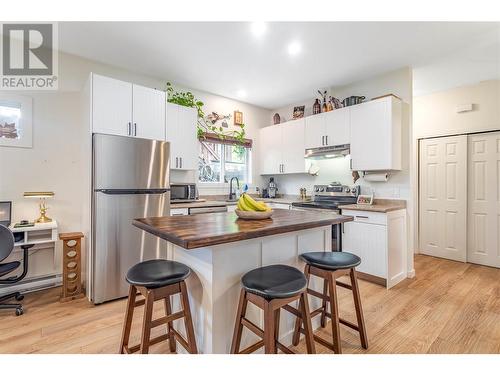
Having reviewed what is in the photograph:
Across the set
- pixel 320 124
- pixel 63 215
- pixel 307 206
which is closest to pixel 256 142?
pixel 320 124

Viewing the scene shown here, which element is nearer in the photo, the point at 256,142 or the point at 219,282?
the point at 219,282

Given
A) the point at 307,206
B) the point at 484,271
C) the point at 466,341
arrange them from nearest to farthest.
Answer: the point at 466,341, the point at 484,271, the point at 307,206

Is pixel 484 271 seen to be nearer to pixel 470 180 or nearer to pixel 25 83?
pixel 470 180

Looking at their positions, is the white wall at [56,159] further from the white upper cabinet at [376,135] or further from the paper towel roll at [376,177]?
the paper towel roll at [376,177]

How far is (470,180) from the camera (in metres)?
3.79

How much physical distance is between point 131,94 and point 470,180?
4812 mm

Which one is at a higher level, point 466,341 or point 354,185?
point 354,185

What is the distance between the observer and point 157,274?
4.85 feet

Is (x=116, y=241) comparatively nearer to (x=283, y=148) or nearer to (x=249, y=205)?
(x=249, y=205)

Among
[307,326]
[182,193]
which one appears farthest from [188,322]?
[182,193]

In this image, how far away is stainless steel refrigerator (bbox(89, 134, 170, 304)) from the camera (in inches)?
101

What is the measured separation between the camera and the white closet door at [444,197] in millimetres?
3854

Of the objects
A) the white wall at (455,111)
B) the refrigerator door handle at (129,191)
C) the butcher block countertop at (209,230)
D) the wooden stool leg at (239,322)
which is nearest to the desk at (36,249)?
the refrigerator door handle at (129,191)

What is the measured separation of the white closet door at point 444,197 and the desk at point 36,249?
521 cm
